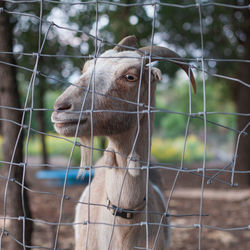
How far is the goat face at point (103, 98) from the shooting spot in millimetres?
1841

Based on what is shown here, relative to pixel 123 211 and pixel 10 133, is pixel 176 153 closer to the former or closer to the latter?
pixel 10 133

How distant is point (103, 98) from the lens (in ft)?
6.61

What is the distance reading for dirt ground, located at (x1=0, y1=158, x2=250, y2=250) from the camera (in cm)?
477

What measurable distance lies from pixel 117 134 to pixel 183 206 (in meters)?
5.07

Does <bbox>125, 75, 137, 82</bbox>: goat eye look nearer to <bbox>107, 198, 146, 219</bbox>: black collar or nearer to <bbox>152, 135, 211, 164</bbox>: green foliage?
<bbox>107, 198, 146, 219</bbox>: black collar

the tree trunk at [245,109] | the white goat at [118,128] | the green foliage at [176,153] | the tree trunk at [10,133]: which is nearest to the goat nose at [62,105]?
the white goat at [118,128]

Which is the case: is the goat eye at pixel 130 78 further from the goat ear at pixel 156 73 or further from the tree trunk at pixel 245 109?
the tree trunk at pixel 245 109

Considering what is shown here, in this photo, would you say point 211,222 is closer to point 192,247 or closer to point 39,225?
point 192,247

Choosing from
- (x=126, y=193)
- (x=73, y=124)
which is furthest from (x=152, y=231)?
(x=73, y=124)

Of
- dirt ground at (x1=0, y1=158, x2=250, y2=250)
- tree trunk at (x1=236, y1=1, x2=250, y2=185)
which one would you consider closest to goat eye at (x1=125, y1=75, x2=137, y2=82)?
dirt ground at (x1=0, y1=158, x2=250, y2=250)

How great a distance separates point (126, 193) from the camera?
2102mm

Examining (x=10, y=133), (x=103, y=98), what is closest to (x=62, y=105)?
(x=103, y=98)

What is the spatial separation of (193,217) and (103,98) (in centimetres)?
477

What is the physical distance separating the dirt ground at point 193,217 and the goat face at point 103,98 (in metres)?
1.65
